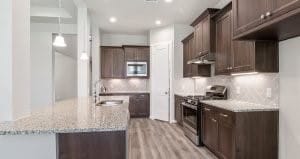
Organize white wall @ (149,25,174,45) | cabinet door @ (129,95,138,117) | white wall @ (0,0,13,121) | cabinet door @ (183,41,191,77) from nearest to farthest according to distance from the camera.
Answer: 1. white wall @ (0,0,13,121)
2. cabinet door @ (183,41,191,77)
3. white wall @ (149,25,174,45)
4. cabinet door @ (129,95,138,117)

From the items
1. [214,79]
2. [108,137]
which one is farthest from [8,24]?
[214,79]

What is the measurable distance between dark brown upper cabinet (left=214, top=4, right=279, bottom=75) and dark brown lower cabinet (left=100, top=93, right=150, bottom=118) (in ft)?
11.8

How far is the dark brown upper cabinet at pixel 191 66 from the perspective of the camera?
497 centimetres

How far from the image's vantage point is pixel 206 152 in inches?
150

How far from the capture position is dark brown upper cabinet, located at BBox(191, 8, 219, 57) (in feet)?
13.7

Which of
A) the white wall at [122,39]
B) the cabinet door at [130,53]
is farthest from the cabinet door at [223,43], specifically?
the white wall at [122,39]


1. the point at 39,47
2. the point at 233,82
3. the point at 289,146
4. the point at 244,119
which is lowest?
the point at 289,146

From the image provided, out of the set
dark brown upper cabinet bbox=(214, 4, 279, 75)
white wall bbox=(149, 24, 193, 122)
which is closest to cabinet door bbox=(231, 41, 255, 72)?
dark brown upper cabinet bbox=(214, 4, 279, 75)

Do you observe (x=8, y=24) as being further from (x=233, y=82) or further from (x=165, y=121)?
(x=165, y=121)

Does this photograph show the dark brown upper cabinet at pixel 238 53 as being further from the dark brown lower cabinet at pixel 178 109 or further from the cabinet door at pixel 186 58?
the dark brown lower cabinet at pixel 178 109

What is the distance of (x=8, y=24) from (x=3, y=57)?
255mm

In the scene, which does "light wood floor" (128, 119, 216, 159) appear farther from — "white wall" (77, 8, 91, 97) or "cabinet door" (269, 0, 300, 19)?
"cabinet door" (269, 0, 300, 19)

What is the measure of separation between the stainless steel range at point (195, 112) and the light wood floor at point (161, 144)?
0.17 metres

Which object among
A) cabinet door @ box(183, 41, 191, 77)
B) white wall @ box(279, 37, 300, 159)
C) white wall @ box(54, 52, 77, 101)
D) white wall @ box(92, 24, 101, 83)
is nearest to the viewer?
white wall @ box(279, 37, 300, 159)
